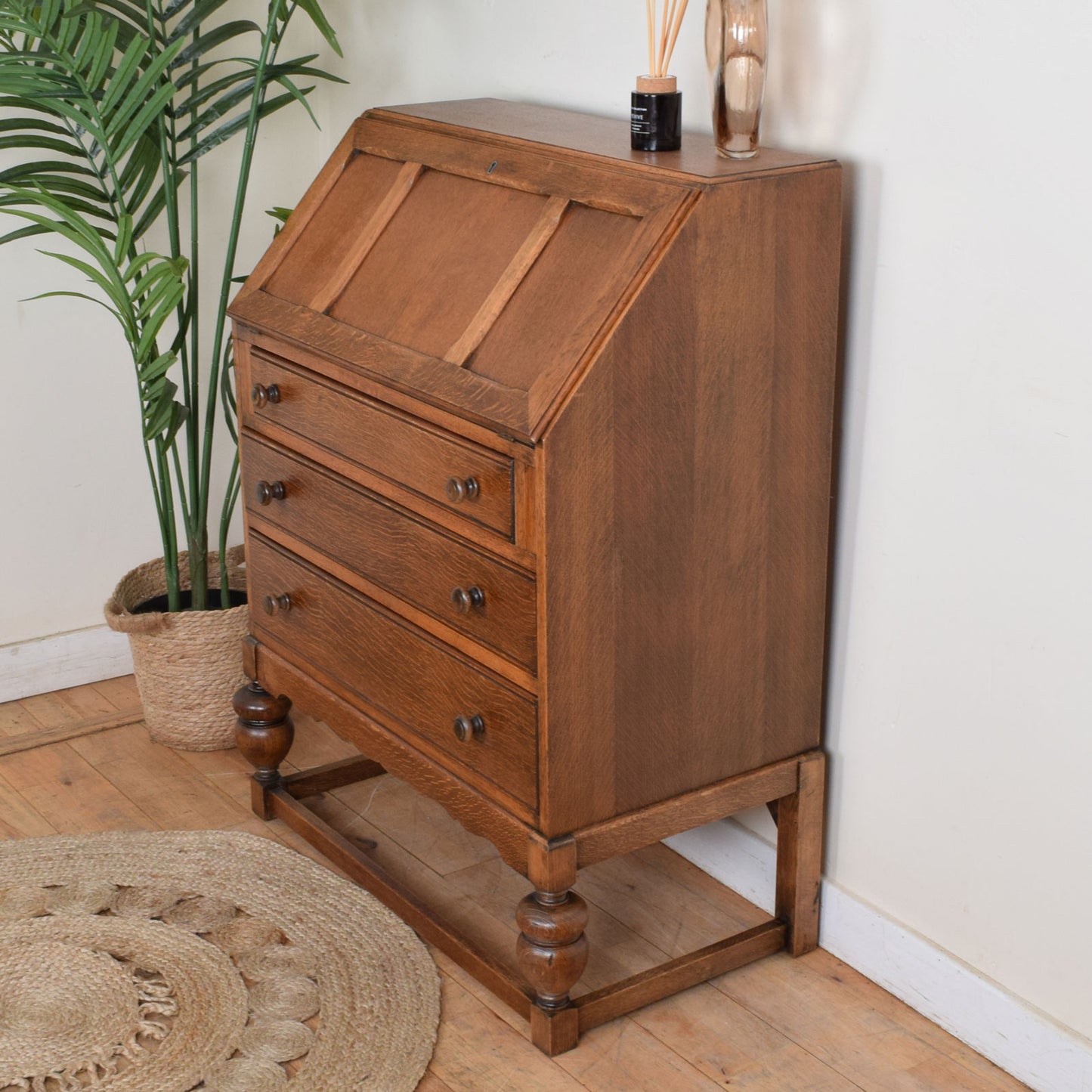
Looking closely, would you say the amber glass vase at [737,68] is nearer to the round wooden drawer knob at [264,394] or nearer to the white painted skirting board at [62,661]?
the round wooden drawer knob at [264,394]

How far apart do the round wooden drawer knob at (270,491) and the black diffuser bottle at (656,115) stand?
81 cm

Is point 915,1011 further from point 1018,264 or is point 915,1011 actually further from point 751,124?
point 751,124

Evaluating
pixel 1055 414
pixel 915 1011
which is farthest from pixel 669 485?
pixel 915 1011

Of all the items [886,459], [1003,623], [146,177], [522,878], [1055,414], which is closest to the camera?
[1055,414]

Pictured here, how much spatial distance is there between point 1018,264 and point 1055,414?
0.63 ft

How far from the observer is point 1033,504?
1.85 meters

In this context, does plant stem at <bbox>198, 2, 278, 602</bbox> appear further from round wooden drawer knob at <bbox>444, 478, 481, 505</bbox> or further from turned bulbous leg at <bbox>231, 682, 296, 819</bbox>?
round wooden drawer knob at <bbox>444, 478, 481, 505</bbox>

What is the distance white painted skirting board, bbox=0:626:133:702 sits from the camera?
3.21m

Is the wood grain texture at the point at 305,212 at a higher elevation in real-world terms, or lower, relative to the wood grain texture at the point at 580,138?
lower

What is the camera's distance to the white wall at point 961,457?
5.85ft

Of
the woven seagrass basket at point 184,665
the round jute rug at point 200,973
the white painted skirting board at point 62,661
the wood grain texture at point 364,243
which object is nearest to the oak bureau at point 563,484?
the wood grain texture at point 364,243

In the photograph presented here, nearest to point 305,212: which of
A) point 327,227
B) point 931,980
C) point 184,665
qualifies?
point 327,227

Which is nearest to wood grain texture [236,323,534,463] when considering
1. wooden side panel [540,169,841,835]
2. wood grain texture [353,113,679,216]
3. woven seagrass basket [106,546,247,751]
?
wooden side panel [540,169,841,835]

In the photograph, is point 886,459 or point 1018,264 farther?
point 886,459
